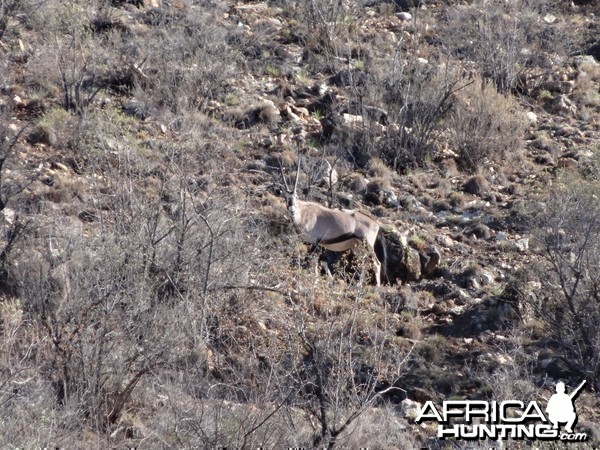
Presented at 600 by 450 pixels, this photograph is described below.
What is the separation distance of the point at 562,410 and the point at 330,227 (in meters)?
4.03

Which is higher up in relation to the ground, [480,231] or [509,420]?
[509,420]

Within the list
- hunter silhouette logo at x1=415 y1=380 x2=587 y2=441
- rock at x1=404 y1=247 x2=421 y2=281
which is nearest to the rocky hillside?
rock at x1=404 y1=247 x2=421 y2=281

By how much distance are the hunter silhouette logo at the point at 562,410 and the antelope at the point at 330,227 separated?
11.4 feet

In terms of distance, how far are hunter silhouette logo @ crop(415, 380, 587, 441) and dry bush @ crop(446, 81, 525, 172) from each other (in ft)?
22.1

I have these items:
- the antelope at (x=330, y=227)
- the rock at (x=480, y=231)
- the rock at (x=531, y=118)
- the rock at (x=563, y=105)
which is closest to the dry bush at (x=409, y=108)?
the rock at (x=531, y=118)

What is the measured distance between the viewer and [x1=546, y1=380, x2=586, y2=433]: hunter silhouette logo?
356 inches

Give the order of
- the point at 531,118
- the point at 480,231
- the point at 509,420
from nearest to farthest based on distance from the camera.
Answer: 1. the point at 509,420
2. the point at 480,231
3. the point at 531,118

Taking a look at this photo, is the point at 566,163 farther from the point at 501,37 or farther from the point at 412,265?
the point at 412,265

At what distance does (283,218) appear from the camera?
42.5 feet

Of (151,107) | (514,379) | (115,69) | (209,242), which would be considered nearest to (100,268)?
(209,242)

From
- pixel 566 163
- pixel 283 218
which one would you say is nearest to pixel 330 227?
pixel 283 218

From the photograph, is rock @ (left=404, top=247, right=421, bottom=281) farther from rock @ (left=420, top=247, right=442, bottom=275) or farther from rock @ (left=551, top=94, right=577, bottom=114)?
rock @ (left=551, top=94, right=577, bottom=114)

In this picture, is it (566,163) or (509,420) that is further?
(566,163)

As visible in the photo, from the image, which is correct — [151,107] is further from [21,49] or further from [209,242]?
[209,242]
